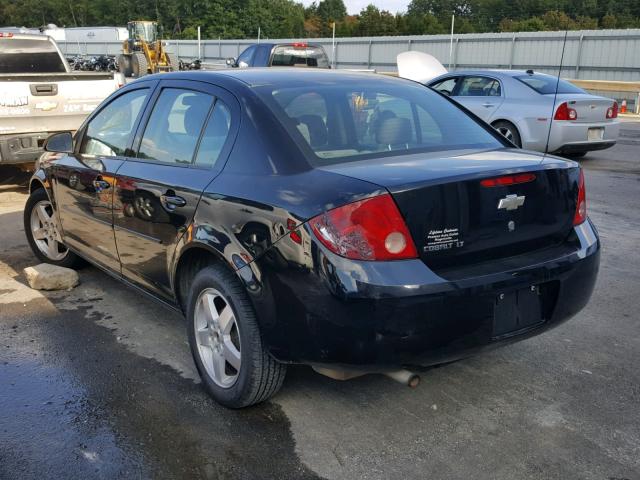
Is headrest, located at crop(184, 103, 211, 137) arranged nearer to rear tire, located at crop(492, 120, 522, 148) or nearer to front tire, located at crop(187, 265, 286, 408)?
front tire, located at crop(187, 265, 286, 408)

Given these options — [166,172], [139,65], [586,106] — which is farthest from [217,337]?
[139,65]

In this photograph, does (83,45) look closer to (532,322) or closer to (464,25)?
(464,25)

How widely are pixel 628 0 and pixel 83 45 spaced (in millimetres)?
42245

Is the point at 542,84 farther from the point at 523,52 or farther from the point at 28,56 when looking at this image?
the point at 523,52

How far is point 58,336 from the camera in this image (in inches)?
169

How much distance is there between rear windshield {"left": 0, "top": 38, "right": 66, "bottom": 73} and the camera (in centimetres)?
998

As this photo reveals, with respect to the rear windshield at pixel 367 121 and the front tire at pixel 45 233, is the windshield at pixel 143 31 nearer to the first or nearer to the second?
the front tire at pixel 45 233

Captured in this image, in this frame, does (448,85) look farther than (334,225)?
Yes

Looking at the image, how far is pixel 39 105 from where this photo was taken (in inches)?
326

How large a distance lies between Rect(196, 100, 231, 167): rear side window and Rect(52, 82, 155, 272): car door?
2.76ft

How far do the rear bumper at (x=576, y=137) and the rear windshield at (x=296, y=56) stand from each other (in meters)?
7.51

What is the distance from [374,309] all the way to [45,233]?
3.94m

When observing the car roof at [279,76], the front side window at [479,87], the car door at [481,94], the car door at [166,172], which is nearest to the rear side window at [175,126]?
the car door at [166,172]

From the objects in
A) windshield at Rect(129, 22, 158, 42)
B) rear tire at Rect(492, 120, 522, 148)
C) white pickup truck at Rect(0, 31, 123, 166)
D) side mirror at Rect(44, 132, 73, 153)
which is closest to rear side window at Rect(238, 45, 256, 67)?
rear tire at Rect(492, 120, 522, 148)
